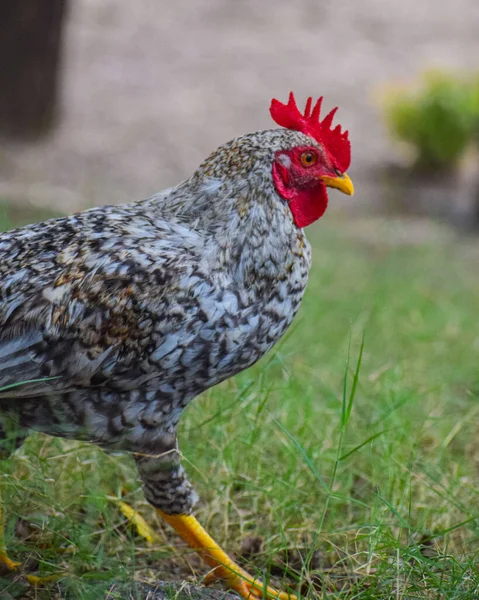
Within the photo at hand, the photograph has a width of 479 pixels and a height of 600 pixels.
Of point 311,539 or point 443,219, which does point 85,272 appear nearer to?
point 311,539

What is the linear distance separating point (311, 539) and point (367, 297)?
2.74 meters

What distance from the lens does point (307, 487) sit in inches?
109

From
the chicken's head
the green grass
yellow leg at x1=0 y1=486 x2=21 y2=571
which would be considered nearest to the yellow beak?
the chicken's head

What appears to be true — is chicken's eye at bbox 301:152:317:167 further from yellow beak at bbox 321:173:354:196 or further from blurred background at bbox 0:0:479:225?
blurred background at bbox 0:0:479:225

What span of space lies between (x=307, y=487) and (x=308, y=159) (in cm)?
111

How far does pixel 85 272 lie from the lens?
7.23 feet

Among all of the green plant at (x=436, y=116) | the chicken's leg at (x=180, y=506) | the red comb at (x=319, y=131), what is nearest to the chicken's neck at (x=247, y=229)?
the red comb at (x=319, y=131)

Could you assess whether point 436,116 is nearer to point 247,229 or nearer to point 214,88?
point 214,88

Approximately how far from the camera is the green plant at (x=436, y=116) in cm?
950

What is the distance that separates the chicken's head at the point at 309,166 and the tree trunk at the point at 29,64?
545 centimetres

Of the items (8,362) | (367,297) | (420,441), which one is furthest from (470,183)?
(8,362)

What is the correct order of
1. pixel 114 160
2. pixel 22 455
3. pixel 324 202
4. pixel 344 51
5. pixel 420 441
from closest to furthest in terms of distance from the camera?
1. pixel 324 202
2. pixel 22 455
3. pixel 420 441
4. pixel 114 160
5. pixel 344 51

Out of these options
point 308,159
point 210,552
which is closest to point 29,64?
point 308,159

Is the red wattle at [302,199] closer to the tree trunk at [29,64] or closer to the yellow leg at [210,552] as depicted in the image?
the yellow leg at [210,552]
